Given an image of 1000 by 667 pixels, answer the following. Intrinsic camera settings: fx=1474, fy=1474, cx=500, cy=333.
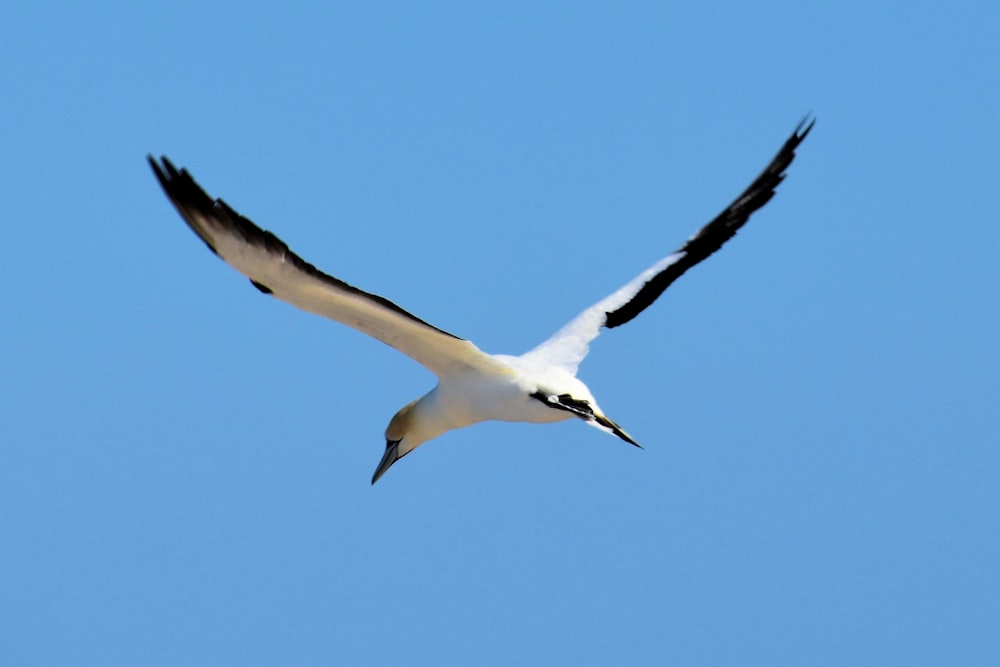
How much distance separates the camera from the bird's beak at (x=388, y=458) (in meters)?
11.8

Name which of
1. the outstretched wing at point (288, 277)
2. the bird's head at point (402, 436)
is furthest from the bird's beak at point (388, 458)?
the outstretched wing at point (288, 277)

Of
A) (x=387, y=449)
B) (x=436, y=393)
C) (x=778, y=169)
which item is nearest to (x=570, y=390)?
(x=436, y=393)

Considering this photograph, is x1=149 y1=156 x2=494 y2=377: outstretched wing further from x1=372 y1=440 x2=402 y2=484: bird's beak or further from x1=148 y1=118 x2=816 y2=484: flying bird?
x1=372 y1=440 x2=402 y2=484: bird's beak

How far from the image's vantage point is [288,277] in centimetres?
893

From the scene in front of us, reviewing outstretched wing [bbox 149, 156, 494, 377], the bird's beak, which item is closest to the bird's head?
the bird's beak

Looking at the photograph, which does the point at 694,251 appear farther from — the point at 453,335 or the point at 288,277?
the point at 288,277

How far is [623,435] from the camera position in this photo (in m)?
10.3

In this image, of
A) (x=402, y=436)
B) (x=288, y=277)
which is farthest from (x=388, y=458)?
(x=288, y=277)

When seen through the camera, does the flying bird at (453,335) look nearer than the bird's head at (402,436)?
Yes

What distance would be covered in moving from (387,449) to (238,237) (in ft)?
11.7

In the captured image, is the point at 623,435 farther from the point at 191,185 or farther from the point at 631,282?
the point at 191,185

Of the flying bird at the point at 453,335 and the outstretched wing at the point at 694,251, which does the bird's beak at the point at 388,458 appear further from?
the outstretched wing at the point at 694,251

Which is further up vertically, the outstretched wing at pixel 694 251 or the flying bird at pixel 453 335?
the outstretched wing at pixel 694 251

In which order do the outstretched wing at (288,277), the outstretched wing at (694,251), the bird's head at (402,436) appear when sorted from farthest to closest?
the outstretched wing at (694,251)
the bird's head at (402,436)
the outstretched wing at (288,277)
